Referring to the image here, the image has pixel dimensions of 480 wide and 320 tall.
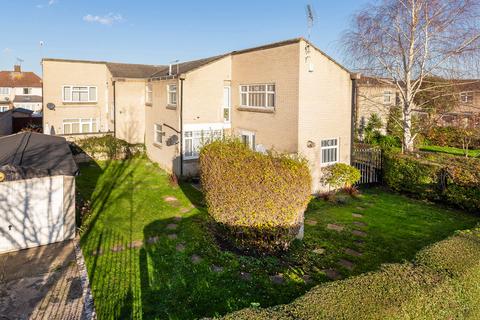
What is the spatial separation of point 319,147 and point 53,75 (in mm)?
19888

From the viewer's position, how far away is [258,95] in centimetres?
1819

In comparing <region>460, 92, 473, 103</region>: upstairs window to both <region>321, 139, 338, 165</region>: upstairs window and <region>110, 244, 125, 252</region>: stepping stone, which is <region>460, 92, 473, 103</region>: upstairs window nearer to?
<region>321, 139, 338, 165</region>: upstairs window

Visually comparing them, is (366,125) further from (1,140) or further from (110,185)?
(1,140)

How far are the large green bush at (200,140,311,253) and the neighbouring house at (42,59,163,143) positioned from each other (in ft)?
56.0

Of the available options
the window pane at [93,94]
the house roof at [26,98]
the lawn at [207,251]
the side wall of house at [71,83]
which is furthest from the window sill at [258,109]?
the house roof at [26,98]

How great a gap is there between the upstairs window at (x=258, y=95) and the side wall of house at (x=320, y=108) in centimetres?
194

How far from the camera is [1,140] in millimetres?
14141

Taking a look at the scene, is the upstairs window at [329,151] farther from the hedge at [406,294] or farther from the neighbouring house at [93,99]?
the neighbouring house at [93,99]

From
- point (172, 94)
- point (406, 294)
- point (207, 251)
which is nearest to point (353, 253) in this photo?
point (207, 251)

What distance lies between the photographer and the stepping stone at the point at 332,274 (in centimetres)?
852

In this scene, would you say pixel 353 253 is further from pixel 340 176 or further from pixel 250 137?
pixel 250 137

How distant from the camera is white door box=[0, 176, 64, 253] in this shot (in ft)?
32.7

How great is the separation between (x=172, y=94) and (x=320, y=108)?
8.89 m

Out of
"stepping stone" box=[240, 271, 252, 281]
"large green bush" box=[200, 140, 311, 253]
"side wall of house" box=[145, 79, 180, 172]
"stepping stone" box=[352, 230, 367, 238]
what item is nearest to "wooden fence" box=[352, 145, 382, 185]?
"stepping stone" box=[352, 230, 367, 238]
